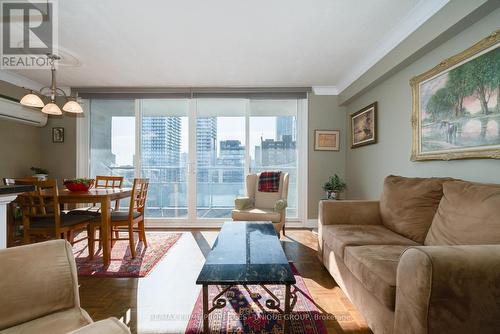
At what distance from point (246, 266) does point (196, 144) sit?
2.97 metres

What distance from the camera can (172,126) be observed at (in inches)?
158

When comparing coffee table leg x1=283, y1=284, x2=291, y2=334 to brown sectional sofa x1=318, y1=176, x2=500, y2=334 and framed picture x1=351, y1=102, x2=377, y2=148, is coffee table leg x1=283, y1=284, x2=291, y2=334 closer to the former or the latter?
brown sectional sofa x1=318, y1=176, x2=500, y2=334

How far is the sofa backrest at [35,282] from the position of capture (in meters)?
0.85

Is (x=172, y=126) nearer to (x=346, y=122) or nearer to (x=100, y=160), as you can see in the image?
(x=100, y=160)

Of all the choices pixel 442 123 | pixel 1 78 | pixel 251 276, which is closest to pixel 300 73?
pixel 442 123

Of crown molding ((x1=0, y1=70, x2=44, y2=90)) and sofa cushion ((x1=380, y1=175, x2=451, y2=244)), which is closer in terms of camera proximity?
sofa cushion ((x1=380, y1=175, x2=451, y2=244))

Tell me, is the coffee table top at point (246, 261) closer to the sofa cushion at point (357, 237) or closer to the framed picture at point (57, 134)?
the sofa cushion at point (357, 237)

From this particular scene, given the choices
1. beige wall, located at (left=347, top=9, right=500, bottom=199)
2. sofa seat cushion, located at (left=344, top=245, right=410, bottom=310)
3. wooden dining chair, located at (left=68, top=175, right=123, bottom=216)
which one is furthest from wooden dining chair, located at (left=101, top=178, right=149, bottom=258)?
beige wall, located at (left=347, top=9, right=500, bottom=199)

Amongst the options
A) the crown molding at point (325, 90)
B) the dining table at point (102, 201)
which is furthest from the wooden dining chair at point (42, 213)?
the crown molding at point (325, 90)

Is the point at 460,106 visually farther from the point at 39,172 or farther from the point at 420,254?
the point at 39,172

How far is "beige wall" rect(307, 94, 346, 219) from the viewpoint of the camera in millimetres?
3838

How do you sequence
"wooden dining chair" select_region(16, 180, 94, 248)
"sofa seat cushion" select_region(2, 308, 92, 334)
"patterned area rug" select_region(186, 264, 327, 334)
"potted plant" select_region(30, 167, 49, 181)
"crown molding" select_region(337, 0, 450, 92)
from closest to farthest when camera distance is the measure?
"sofa seat cushion" select_region(2, 308, 92, 334) → "patterned area rug" select_region(186, 264, 327, 334) → "crown molding" select_region(337, 0, 450, 92) → "wooden dining chair" select_region(16, 180, 94, 248) → "potted plant" select_region(30, 167, 49, 181)

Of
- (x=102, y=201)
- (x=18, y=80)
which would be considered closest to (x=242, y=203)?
(x=102, y=201)

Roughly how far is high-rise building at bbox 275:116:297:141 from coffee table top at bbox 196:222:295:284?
7.57 feet
